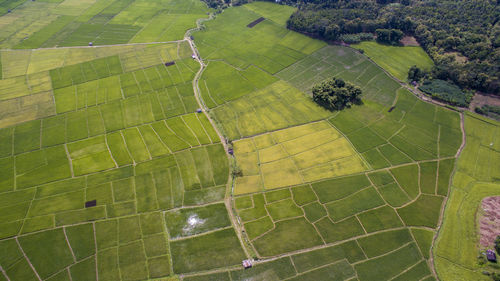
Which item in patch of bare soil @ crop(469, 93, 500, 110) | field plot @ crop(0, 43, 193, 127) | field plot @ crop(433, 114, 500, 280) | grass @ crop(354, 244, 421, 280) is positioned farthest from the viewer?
field plot @ crop(0, 43, 193, 127)

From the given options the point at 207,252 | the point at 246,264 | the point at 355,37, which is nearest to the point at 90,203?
the point at 207,252

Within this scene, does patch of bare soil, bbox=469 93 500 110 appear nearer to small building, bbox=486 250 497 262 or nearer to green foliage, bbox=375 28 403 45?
green foliage, bbox=375 28 403 45

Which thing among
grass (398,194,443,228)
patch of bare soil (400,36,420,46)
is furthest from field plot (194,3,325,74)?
grass (398,194,443,228)

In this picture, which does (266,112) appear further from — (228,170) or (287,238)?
(287,238)

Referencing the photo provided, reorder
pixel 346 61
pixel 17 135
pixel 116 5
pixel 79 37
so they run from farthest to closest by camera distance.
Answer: pixel 116 5, pixel 79 37, pixel 346 61, pixel 17 135

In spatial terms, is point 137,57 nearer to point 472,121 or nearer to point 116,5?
point 116,5

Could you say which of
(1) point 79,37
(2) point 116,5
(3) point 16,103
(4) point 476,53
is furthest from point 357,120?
(2) point 116,5
